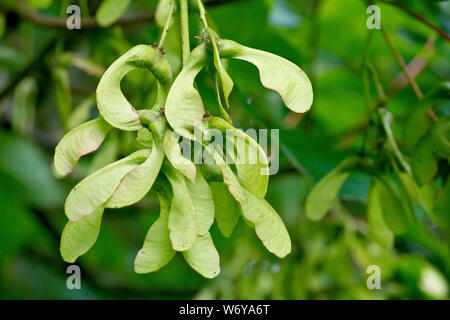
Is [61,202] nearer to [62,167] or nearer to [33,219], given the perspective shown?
[33,219]

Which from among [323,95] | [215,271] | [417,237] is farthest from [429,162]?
[323,95]

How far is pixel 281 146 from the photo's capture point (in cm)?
92

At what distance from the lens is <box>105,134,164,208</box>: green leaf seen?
0.55 m

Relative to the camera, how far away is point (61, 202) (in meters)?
1.79

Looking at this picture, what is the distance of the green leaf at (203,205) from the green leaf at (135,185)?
43 mm

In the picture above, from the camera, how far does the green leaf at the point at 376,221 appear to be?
0.88 m

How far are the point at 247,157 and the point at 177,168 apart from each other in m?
0.07

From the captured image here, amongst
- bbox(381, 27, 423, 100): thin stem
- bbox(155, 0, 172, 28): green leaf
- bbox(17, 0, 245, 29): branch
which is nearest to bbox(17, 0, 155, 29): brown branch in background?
bbox(17, 0, 245, 29): branch

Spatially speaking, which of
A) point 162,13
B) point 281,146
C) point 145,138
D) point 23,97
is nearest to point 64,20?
point 23,97

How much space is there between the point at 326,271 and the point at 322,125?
67cm

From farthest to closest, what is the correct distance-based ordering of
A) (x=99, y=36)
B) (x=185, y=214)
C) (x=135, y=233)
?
1. (x=135, y=233)
2. (x=99, y=36)
3. (x=185, y=214)

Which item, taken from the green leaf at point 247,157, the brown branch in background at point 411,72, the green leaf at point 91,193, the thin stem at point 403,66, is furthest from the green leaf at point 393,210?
the brown branch in background at point 411,72

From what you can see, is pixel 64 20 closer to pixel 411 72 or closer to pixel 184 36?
pixel 184 36

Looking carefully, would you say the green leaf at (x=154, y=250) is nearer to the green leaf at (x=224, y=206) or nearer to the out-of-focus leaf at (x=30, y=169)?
the green leaf at (x=224, y=206)
